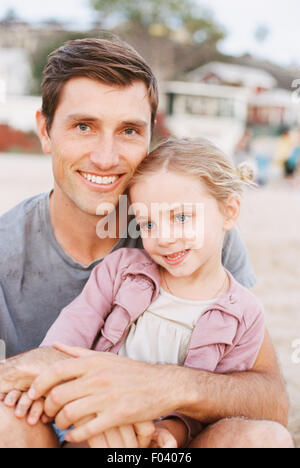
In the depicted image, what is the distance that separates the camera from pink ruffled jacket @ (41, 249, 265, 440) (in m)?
1.88

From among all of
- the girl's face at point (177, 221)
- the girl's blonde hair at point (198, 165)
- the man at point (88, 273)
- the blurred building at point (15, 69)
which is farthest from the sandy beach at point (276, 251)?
the blurred building at point (15, 69)

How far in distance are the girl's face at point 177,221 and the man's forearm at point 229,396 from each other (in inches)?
15.7

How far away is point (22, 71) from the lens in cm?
4609

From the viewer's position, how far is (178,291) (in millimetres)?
2059

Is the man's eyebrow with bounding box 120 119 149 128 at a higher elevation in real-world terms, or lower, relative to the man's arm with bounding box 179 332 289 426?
higher

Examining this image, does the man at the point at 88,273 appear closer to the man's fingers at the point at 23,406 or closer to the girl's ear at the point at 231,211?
the man's fingers at the point at 23,406

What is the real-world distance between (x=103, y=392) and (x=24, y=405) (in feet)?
0.80

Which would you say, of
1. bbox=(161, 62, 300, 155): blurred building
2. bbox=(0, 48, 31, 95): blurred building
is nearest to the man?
bbox=(161, 62, 300, 155): blurred building

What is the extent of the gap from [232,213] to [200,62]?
171ft

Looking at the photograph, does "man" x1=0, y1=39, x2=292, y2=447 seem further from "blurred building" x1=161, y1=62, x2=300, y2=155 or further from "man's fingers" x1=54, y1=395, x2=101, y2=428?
"blurred building" x1=161, y1=62, x2=300, y2=155

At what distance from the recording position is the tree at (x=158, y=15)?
1809 inches

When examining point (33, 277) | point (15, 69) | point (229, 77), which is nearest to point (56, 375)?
point (33, 277)

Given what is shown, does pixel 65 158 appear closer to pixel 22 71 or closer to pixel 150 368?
pixel 150 368

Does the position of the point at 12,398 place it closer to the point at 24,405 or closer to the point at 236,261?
the point at 24,405
